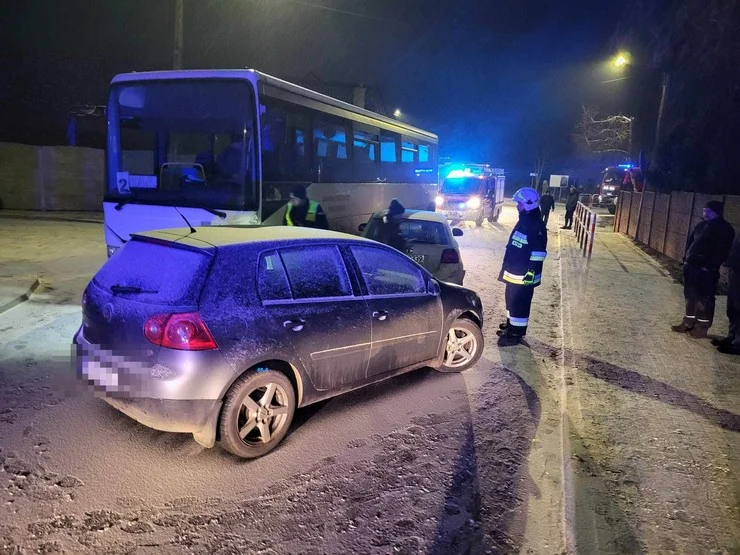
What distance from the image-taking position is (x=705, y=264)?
6.94 meters

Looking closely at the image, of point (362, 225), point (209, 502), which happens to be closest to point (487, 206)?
point (362, 225)

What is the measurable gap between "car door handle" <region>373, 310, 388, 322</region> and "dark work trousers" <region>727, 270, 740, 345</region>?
4609mm

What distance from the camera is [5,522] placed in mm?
3072

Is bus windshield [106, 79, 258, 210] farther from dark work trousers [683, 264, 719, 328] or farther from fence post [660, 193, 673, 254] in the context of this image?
fence post [660, 193, 673, 254]

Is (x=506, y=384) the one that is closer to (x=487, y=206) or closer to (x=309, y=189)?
(x=309, y=189)

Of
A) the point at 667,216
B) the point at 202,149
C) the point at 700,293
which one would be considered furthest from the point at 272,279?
the point at 667,216

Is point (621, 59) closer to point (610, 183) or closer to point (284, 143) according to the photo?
point (284, 143)

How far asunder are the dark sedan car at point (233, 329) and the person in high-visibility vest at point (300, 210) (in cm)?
333

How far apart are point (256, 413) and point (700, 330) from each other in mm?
6183

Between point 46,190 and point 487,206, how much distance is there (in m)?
17.4

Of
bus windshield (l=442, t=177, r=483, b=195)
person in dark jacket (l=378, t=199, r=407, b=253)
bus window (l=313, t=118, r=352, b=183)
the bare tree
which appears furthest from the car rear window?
the bare tree

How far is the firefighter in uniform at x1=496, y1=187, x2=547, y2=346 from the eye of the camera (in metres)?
6.70

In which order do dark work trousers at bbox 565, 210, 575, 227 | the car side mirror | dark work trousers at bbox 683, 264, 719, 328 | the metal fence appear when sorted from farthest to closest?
dark work trousers at bbox 565, 210, 575, 227, the metal fence, dark work trousers at bbox 683, 264, 719, 328, the car side mirror

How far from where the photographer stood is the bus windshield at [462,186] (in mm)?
22375
